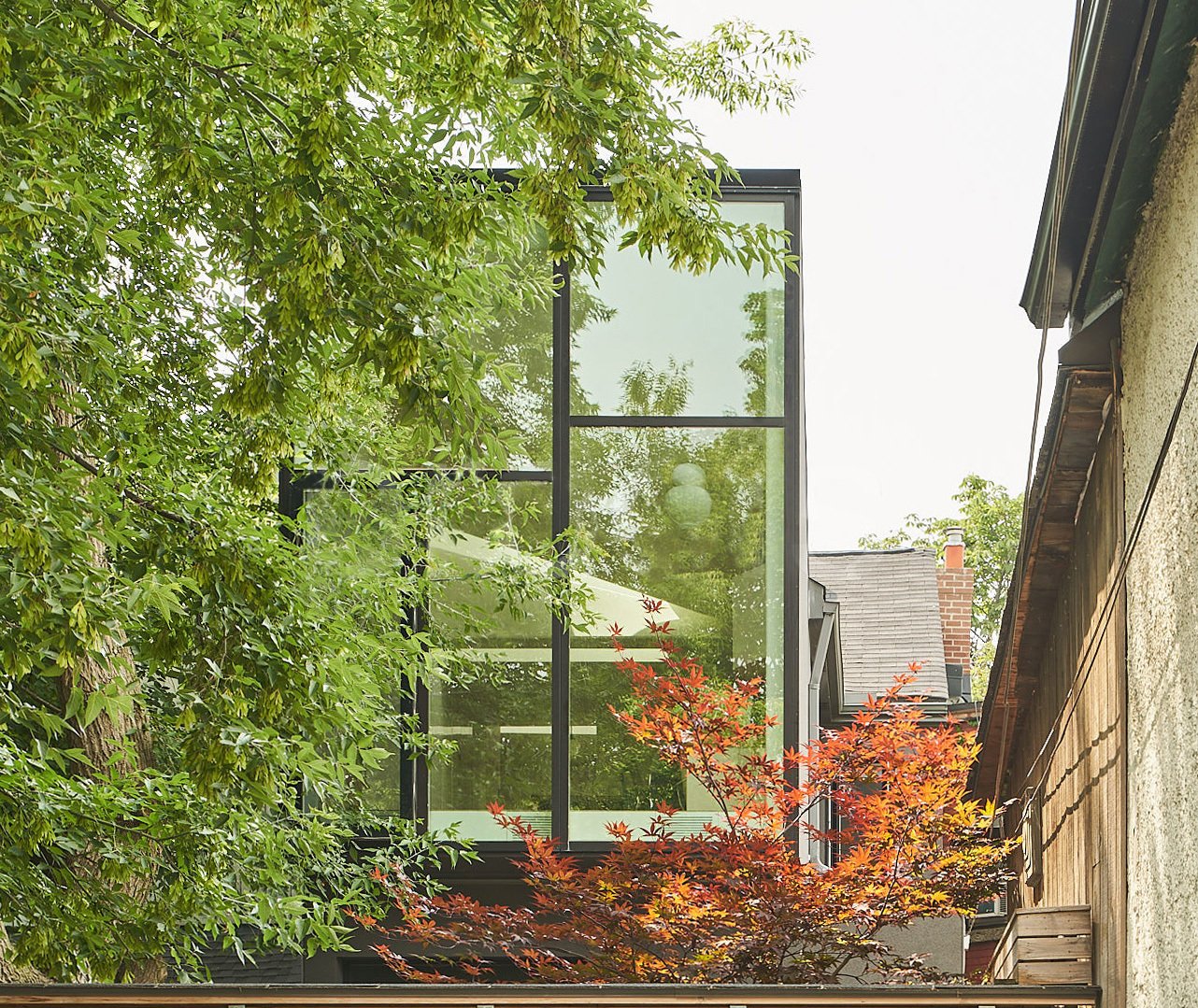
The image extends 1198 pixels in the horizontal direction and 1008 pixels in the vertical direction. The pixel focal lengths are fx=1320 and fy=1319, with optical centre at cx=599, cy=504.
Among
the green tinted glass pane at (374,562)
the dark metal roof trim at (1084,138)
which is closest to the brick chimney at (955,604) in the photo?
the green tinted glass pane at (374,562)

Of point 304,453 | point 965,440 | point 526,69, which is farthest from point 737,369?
point 965,440

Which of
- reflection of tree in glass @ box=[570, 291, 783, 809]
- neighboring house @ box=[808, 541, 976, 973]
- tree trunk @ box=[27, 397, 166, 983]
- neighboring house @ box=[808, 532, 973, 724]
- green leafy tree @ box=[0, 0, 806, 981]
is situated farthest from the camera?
neighboring house @ box=[808, 532, 973, 724]

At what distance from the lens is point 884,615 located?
1919 cm

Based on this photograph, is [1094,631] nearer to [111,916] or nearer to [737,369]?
[111,916]

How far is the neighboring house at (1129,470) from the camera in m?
2.38

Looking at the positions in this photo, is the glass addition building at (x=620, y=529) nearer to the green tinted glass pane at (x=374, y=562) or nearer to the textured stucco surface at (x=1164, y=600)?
the green tinted glass pane at (x=374, y=562)

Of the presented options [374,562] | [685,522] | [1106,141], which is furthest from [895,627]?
[1106,141]

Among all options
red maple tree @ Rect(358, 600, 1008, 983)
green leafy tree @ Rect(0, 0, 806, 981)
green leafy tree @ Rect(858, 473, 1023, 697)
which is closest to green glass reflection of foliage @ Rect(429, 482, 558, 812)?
green leafy tree @ Rect(0, 0, 806, 981)

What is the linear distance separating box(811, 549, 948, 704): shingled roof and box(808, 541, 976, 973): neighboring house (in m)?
0.01

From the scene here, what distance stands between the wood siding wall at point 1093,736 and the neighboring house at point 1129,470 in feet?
0.05

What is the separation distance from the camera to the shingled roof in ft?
58.9

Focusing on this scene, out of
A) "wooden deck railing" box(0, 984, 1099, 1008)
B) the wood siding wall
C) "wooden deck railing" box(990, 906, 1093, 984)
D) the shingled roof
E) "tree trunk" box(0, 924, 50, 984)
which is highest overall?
the shingled roof

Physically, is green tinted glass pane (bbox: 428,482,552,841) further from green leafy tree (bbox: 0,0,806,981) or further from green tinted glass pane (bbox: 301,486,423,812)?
green leafy tree (bbox: 0,0,806,981)

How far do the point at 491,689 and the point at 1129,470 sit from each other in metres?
6.01
